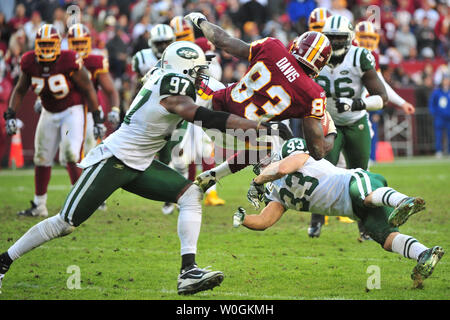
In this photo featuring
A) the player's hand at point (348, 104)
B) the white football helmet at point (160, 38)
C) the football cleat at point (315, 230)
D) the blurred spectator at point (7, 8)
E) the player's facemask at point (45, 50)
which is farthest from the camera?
the blurred spectator at point (7, 8)

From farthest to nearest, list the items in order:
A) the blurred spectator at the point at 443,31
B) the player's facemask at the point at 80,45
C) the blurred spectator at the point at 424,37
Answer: the blurred spectator at the point at 443,31, the blurred spectator at the point at 424,37, the player's facemask at the point at 80,45

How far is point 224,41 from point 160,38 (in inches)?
111

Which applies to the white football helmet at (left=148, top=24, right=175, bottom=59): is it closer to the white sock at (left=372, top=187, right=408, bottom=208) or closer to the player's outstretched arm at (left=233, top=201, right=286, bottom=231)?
the player's outstretched arm at (left=233, top=201, right=286, bottom=231)

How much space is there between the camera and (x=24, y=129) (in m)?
13.4

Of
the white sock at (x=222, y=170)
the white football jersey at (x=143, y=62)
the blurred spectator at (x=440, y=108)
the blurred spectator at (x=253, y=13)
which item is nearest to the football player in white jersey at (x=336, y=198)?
the white sock at (x=222, y=170)

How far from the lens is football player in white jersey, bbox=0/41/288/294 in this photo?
440cm

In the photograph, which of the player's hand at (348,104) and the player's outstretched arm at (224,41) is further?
the player's hand at (348,104)

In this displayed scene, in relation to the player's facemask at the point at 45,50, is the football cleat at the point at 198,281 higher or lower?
lower

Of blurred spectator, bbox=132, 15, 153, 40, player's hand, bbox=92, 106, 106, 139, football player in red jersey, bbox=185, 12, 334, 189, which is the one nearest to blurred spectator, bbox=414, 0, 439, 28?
blurred spectator, bbox=132, 15, 153, 40

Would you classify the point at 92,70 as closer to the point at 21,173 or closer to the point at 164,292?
the point at 21,173

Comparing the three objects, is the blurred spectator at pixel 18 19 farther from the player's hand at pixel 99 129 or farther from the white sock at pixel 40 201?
the white sock at pixel 40 201

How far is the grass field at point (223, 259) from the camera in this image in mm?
4508

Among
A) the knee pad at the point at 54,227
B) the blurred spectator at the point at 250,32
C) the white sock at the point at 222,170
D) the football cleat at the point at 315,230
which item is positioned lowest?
Answer: the football cleat at the point at 315,230

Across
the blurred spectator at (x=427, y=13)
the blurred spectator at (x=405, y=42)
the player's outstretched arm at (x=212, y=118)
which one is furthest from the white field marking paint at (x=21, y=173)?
the blurred spectator at (x=427, y=13)
